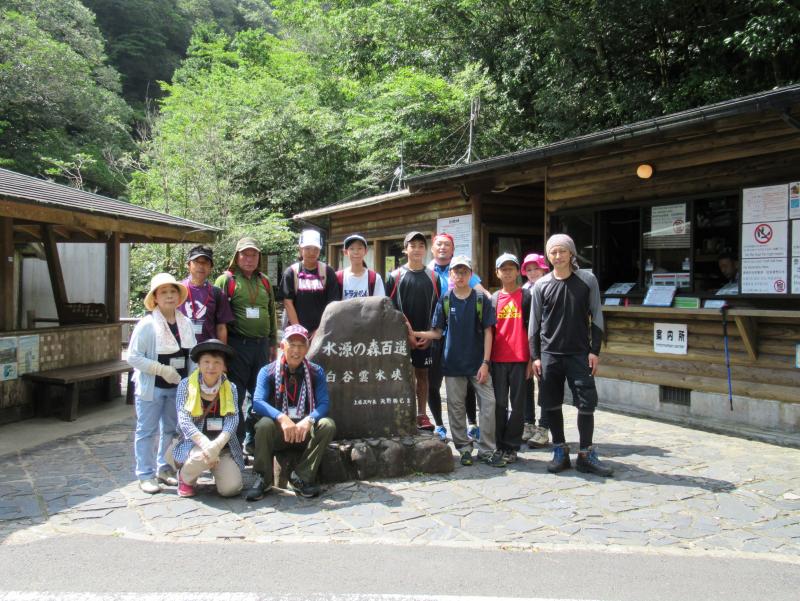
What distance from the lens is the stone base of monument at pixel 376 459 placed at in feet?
16.9

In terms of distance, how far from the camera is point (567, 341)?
5.49 m

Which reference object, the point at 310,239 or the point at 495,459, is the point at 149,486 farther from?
the point at 495,459

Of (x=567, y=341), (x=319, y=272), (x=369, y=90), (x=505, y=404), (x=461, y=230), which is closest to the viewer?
(x=567, y=341)

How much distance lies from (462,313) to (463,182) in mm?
5160

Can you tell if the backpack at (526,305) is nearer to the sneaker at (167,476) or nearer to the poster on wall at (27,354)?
the sneaker at (167,476)

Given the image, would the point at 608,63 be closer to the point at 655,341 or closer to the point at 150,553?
the point at 655,341

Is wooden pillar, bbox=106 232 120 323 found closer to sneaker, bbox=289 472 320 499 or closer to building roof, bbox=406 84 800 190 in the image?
building roof, bbox=406 84 800 190

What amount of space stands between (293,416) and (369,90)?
1970 centimetres

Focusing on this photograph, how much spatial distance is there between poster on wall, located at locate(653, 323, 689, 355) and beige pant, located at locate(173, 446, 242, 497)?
567 centimetres

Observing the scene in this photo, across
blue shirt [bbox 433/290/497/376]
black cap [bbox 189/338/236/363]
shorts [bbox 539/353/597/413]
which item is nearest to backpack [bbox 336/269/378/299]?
blue shirt [bbox 433/290/497/376]

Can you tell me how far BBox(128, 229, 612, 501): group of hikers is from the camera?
5004 mm

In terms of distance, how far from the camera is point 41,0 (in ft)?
106

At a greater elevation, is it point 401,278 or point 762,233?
point 762,233

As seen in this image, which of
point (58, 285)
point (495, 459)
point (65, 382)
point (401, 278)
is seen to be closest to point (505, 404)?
point (495, 459)
